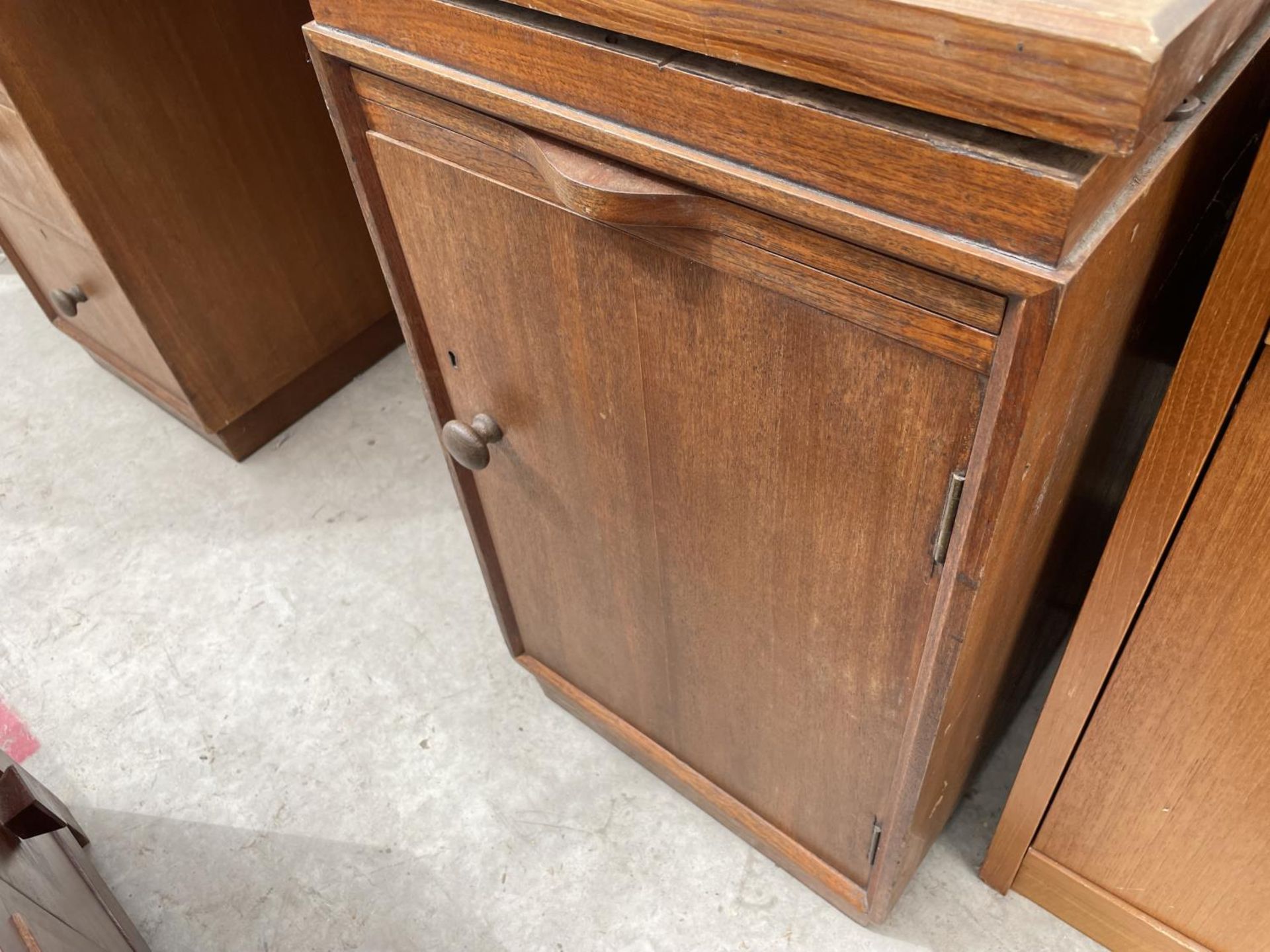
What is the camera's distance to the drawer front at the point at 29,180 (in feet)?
3.87

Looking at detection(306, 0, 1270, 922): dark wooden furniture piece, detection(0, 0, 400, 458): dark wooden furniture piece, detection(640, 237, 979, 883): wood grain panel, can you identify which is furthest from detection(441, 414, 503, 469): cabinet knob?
detection(0, 0, 400, 458): dark wooden furniture piece

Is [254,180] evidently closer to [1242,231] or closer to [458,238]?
[458,238]

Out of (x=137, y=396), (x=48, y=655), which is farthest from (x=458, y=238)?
(x=137, y=396)

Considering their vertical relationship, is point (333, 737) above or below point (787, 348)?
below

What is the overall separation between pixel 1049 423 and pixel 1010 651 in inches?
15.3

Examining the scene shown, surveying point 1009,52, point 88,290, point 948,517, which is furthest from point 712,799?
point 88,290

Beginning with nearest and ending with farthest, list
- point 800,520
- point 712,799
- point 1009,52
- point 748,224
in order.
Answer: point 1009,52, point 748,224, point 800,520, point 712,799

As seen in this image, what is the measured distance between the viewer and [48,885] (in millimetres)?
885

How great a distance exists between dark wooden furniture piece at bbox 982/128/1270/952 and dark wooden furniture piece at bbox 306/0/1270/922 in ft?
0.17

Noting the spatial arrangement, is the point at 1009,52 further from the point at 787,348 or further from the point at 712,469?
the point at 712,469

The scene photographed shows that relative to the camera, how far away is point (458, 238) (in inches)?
25.9

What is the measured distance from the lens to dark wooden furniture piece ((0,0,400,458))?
1.17 metres

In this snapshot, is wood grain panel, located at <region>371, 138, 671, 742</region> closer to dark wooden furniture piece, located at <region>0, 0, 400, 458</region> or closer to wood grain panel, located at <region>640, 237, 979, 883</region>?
wood grain panel, located at <region>640, 237, 979, 883</region>

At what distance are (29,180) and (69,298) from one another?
0.21 metres
